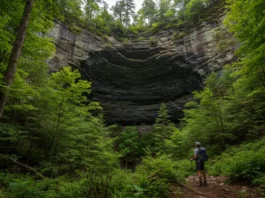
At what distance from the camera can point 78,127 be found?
11.6 metres

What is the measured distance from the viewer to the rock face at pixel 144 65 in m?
27.5

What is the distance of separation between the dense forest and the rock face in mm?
9806

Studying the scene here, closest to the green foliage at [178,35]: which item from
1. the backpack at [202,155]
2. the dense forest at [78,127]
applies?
the dense forest at [78,127]

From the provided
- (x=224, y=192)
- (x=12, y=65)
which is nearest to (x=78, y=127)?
(x=12, y=65)

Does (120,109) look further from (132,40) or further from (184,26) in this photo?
(184,26)

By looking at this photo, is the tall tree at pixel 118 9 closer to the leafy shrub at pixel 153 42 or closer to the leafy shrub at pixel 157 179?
the leafy shrub at pixel 153 42

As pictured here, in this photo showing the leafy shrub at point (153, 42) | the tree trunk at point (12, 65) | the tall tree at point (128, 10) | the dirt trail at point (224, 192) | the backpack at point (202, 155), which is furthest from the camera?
the tall tree at point (128, 10)

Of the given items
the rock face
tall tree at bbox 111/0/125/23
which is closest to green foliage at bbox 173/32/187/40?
the rock face

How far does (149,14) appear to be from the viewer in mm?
44250

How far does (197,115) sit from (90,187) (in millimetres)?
11833

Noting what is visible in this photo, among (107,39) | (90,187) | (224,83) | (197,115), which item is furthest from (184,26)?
(90,187)

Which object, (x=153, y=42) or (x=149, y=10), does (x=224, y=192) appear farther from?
(x=149, y=10)

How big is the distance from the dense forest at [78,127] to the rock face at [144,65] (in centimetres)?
981

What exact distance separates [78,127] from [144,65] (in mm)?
22819
